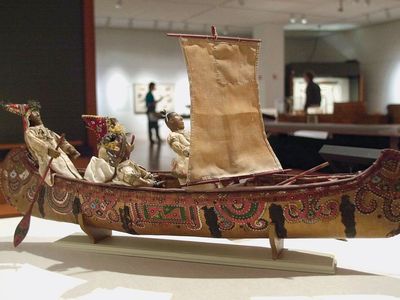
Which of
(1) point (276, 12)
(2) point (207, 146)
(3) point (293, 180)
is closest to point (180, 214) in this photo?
(2) point (207, 146)

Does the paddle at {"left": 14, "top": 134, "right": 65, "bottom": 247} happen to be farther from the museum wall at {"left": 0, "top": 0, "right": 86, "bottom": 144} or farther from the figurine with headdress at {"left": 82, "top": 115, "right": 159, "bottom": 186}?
the museum wall at {"left": 0, "top": 0, "right": 86, "bottom": 144}

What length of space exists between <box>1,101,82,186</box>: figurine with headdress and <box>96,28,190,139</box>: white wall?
6.73 m

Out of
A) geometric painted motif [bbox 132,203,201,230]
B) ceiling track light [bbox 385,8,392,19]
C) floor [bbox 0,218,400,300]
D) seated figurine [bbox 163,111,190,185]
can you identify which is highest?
ceiling track light [bbox 385,8,392,19]

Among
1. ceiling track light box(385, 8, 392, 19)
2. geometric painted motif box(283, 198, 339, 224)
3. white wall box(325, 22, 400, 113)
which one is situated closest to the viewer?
geometric painted motif box(283, 198, 339, 224)

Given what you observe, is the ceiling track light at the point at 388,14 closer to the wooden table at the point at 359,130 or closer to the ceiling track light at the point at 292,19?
the ceiling track light at the point at 292,19

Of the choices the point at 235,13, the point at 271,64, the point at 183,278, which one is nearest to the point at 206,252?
the point at 183,278

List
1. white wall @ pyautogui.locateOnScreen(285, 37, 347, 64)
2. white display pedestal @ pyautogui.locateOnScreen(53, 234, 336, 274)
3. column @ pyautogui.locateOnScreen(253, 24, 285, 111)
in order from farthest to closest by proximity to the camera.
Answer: white wall @ pyautogui.locateOnScreen(285, 37, 347, 64), column @ pyautogui.locateOnScreen(253, 24, 285, 111), white display pedestal @ pyautogui.locateOnScreen(53, 234, 336, 274)

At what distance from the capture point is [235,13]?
30.5 ft

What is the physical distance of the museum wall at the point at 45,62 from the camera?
481 cm

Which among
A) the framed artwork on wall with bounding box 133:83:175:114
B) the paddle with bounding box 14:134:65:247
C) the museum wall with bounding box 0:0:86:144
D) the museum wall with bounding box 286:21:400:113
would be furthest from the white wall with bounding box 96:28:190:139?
the paddle with bounding box 14:134:65:247

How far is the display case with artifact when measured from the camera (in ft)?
8.17

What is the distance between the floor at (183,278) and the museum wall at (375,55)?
9.38 m

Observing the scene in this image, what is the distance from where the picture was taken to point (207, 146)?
2898 mm

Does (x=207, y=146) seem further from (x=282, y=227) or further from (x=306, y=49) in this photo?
(x=306, y=49)
